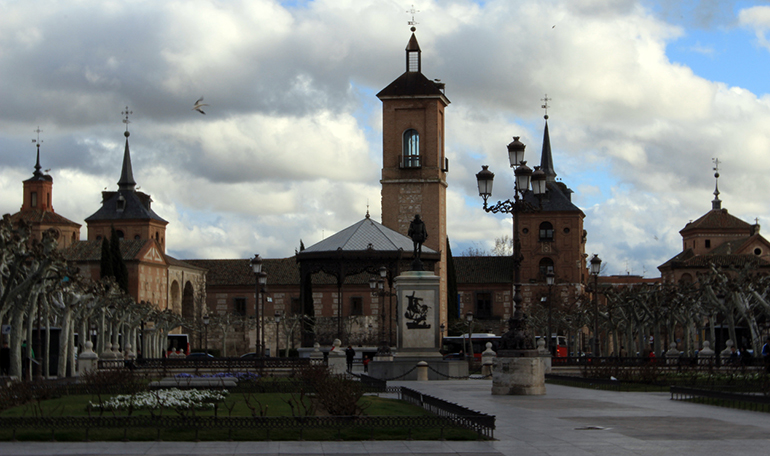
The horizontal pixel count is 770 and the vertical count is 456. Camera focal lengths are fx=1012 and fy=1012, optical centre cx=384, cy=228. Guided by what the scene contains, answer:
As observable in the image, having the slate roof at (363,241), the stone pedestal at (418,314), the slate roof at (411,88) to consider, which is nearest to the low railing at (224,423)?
the stone pedestal at (418,314)

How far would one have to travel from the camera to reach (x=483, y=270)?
94000mm

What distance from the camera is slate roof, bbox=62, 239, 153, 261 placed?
287ft

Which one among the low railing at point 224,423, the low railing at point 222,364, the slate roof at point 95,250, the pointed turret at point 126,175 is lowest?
the low railing at point 224,423

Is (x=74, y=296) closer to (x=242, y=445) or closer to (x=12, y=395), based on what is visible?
(x=12, y=395)

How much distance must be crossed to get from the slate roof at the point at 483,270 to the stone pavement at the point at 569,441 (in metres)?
75.0

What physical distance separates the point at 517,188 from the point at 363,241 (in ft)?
63.8

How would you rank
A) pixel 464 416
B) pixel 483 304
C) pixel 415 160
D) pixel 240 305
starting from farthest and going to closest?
pixel 240 305 → pixel 483 304 → pixel 415 160 → pixel 464 416

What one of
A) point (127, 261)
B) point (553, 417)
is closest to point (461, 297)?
point (127, 261)

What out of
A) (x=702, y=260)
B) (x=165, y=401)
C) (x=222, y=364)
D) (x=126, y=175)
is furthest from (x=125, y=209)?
(x=165, y=401)

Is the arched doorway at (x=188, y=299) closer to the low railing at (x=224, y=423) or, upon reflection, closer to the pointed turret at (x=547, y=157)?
the pointed turret at (x=547, y=157)

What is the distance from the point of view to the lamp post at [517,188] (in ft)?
74.4

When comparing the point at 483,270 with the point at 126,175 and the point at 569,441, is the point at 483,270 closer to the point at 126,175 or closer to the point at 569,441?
the point at 126,175

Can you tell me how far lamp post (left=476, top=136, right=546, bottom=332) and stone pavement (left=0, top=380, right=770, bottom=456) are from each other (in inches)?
218

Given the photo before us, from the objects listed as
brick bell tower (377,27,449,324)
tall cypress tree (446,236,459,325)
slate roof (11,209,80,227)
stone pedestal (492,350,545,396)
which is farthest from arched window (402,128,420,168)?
stone pedestal (492,350,545,396)
